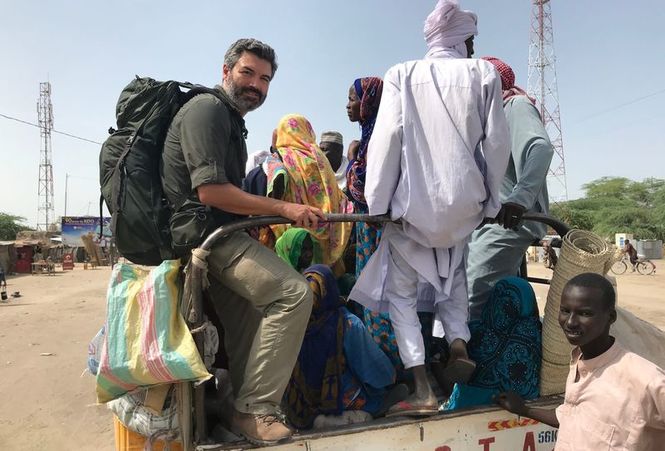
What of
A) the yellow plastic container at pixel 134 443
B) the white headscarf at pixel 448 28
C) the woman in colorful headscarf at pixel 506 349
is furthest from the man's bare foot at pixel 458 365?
the white headscarf at pixel 448 28

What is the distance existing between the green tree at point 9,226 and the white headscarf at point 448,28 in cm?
5480

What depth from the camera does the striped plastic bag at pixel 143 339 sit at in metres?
1.80

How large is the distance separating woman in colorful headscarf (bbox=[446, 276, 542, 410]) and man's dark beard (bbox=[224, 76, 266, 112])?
1.62 m

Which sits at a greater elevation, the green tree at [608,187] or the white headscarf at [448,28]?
the green tree at [608,187]

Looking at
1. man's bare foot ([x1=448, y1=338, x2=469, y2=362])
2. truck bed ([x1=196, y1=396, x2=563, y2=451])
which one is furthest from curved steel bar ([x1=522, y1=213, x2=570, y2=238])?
truck bed ([x1=196, y1=396, x2=563, y2=451])

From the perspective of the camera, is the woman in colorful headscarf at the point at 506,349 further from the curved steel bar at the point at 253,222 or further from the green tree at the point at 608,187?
the green tree at the point at 608,187

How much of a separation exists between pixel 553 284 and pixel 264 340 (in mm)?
1477

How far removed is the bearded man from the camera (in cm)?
195

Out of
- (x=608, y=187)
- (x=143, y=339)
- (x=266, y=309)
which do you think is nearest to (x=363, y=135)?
(x=266, y=309)

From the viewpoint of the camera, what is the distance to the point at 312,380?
2352 mm

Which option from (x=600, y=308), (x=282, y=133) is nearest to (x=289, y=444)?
(x=600, y=308)

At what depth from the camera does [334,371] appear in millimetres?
2355

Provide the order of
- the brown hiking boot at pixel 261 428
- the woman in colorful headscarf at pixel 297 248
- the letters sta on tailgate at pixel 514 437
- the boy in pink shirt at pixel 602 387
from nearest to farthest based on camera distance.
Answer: the boy in pink shirt at pixel 602 387 < the brown hiking boot at pixel 261 428 < the letters sta on tailgate at pixel 514 437 < the woman in colorful headscarf at pixel 297 248

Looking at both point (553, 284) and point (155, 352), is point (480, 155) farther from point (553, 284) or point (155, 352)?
point (155, 352)
